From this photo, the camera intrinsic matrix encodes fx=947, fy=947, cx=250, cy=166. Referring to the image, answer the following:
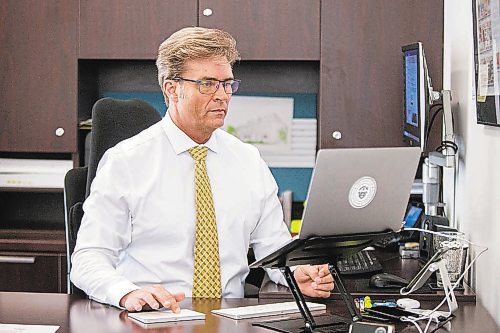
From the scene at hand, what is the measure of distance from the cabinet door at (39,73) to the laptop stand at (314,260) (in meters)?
2.15

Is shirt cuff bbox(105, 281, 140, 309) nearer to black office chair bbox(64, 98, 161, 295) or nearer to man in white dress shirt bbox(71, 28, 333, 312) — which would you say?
man in white dress shirt bbox(71, 28, 333, 312)

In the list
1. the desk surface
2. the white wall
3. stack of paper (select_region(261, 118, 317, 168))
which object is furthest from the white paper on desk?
stack of paper (select_region(261, 118, 317, 168))

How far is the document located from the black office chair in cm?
73

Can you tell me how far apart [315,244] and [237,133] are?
233 cm

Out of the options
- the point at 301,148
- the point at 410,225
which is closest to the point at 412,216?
the point at 410,225

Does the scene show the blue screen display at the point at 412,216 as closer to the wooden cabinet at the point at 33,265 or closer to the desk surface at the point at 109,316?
the desk surface at the point at 109,316

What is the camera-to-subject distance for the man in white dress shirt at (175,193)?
2766mm

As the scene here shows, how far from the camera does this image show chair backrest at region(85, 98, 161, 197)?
305 centimetres

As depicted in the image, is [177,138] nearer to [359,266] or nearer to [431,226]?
[359,266]

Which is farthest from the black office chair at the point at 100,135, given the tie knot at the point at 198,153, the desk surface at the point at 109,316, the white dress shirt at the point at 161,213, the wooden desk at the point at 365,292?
the wooden desk at the point at 365,292

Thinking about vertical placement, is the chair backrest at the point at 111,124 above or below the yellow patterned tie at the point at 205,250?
above

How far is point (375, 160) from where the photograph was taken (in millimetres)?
Answer: 2215

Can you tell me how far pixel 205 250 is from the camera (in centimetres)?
283

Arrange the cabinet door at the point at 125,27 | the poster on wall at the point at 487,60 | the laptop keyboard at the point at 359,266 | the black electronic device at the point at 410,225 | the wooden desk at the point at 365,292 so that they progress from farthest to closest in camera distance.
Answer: the cabinet door at the point at 125,27 < the black electronic device at the point at 410,225 < the laptop keyboard at the point at 359,266 < the wooden desk at the point at 365,292 < the poster on wall at the point at 487,60
